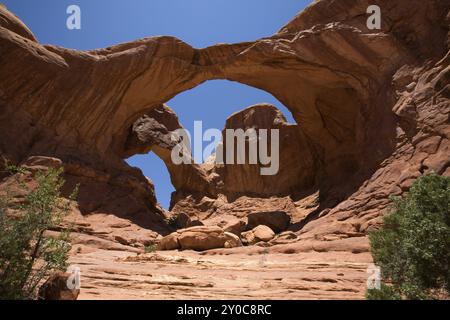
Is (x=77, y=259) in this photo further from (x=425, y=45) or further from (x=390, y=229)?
(x=425, y=45)

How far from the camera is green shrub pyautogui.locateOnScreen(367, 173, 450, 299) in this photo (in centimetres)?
719

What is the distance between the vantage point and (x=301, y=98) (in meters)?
28.0

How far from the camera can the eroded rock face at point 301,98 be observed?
18578 millimetres

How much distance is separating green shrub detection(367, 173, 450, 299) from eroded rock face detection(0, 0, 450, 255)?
20.8 feet

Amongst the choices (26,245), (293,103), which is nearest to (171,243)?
(26,245)

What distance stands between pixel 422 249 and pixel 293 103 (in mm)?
22209

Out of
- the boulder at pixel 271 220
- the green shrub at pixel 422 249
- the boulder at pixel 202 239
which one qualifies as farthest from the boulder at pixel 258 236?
the green shrub at pixel 422 249

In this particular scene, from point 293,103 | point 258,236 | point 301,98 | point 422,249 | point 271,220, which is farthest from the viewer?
point 293,103

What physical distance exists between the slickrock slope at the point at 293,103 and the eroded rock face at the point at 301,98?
8 cm

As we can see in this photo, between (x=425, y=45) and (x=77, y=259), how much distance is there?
20768mm

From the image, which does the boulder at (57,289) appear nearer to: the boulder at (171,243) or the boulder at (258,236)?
the boulder at (171,243)

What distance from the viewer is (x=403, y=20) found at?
21016 mm

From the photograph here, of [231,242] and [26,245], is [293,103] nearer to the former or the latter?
[231,242]
